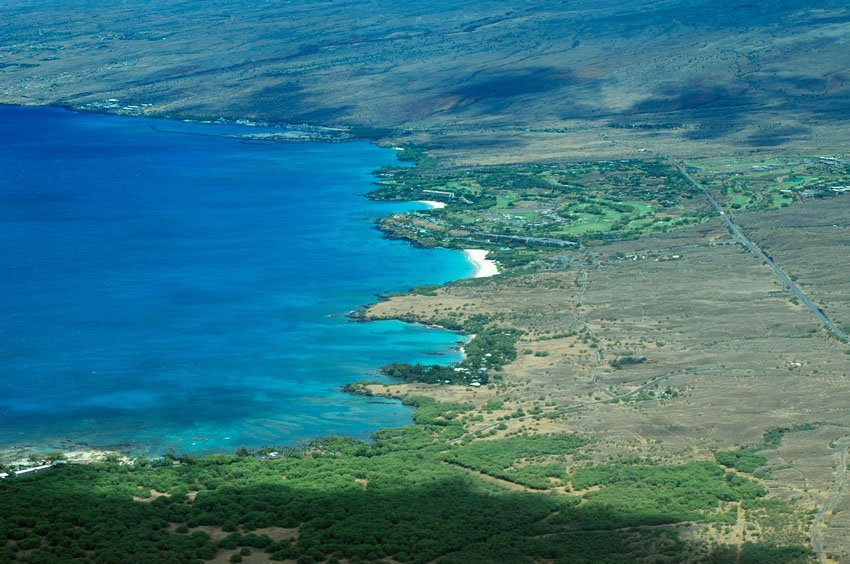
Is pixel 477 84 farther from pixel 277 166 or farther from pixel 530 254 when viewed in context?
pixel 530 254

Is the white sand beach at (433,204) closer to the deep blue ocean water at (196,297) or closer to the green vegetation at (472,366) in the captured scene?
the deep blue ocean water at (196,297)

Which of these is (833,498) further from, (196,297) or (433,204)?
(433,204)

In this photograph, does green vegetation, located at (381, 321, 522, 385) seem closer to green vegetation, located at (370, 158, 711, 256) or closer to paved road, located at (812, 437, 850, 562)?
paved road, located at (812, 437, 850, 562)

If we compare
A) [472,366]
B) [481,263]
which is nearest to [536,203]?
[481,263]

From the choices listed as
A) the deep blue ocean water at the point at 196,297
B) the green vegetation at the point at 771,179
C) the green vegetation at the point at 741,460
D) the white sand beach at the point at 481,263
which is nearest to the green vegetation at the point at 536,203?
the white sand beach at the point at 481,263

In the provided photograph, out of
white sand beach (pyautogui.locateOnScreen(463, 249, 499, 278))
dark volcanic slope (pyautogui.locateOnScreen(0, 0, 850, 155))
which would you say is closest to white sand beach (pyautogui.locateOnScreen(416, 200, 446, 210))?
white sand beach (pyautogui.locateOnScreen(463, 249, 499, 278))

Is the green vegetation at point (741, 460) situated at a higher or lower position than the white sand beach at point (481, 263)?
higher
